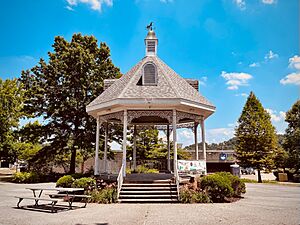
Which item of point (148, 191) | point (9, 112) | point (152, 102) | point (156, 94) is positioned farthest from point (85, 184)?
point (9, 112)

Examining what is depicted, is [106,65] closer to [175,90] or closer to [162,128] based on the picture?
[162,128]

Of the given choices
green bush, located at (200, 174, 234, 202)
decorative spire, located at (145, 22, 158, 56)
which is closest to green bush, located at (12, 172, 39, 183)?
decorative spire, located at (145, 22, 158, 56)

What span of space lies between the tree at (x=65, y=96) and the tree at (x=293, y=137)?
25.4 metres

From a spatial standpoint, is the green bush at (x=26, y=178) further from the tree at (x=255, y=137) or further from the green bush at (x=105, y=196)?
the tree at (x=255, y=137)

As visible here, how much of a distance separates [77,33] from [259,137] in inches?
914

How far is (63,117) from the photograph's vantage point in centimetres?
2509

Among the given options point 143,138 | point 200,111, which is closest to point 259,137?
point 143,138

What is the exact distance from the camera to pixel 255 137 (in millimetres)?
26781

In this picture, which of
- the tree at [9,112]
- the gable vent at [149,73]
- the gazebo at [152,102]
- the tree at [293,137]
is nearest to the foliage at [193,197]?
the gazebo at [152,102]

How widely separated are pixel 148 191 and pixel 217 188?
10.5 feet

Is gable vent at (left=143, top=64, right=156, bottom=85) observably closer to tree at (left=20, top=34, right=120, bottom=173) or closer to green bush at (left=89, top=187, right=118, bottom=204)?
green bush at (left=89, top=187, right=118, bottom=204)

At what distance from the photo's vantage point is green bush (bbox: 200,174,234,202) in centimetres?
1112

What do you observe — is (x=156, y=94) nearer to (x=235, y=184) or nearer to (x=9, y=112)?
(x=235, y=184)

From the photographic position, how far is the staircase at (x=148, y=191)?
1098 cm
